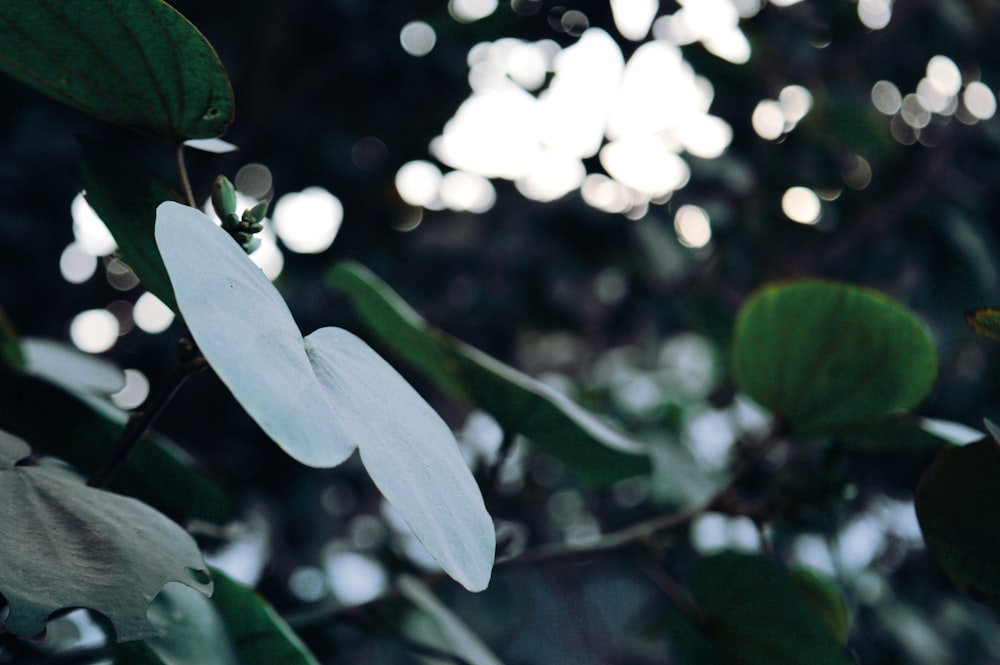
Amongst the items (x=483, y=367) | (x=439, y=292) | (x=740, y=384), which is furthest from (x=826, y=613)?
(x=439, y=292)

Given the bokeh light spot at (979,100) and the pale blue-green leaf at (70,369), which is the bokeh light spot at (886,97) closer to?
the bokeh light spot at (979,100)

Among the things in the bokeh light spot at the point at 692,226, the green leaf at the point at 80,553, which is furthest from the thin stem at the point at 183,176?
the bokeh light spot at the point at 692,226

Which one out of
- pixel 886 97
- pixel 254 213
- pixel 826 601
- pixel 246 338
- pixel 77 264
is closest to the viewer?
pixel 246 338

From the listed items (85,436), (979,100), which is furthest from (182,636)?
(979,100)

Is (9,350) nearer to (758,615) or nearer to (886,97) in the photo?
(758,615)

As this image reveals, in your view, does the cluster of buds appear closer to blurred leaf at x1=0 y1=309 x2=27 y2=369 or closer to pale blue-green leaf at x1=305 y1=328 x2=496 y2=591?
pale blue-green leaf at x1=305 y1=328 x2=496 y2=591

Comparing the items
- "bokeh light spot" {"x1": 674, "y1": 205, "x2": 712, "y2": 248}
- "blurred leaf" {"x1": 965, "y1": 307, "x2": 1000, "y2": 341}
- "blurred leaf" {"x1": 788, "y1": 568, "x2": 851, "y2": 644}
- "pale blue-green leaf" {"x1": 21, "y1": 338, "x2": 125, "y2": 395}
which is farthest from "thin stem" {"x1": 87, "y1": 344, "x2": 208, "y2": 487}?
"bokeh light spot" {"x1": 674, "y1": 205, "x2": 712, "y2": 248}
